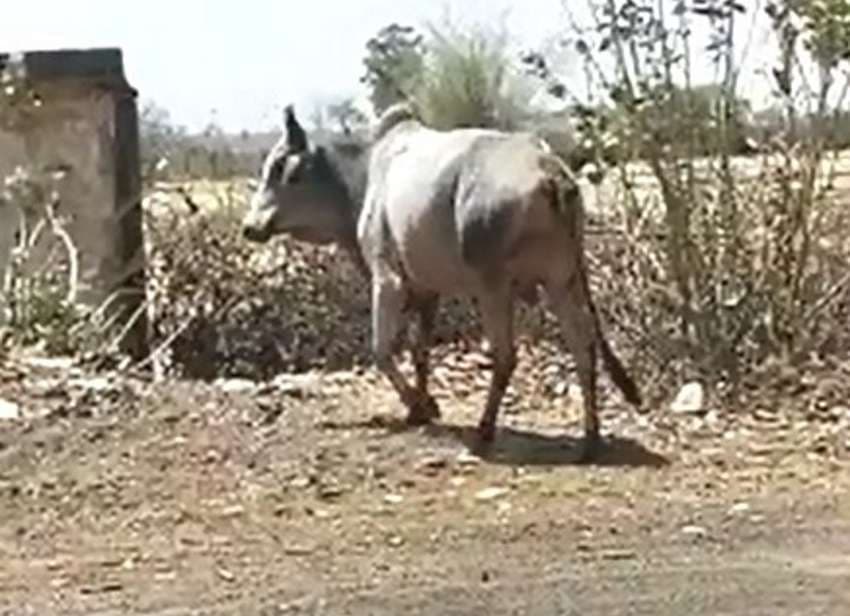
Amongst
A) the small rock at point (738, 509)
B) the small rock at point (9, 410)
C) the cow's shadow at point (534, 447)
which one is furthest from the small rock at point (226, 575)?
the small rock at point (9, 410)

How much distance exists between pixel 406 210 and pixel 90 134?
5483mm

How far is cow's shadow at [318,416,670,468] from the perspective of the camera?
12695 millimetres

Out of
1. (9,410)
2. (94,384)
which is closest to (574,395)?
(94,384)

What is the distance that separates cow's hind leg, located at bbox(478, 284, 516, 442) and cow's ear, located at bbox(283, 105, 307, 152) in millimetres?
2373

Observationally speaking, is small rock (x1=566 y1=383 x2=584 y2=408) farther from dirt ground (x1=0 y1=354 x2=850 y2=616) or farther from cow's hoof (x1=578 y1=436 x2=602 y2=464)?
cow's hoof (x1=578 y1=436 x2=602 y2=464)

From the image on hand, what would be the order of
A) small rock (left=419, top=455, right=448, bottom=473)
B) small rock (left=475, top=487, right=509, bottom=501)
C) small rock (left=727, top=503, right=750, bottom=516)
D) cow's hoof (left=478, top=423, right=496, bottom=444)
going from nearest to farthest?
small rock (left=727, top=503, right=750, bottom=516)
small rock (left=475, top=487, right=509, bottom=501)
small rock (left=419, top=455, right=448, bottom=473)
cow's hoof (left=478, top=423, right=496, bottom=444)

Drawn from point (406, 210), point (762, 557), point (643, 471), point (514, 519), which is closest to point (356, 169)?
point (406, 210)

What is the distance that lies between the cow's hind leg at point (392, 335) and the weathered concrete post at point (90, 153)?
14.3 ft

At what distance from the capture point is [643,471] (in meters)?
12.4

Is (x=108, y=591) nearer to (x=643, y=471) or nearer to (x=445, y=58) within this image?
(x=643, y=471)

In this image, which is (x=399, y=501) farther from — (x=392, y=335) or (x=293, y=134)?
(x=293, y=134)

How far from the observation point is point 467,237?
1274 cm

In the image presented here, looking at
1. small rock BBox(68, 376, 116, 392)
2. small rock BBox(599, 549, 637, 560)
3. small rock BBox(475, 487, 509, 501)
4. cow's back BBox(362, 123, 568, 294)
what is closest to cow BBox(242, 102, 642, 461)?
cow's back BBox(362, 123, 568, 294)

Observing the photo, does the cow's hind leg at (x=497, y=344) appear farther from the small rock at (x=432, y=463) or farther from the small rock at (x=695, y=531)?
the small rock at (x=695, y=531)
